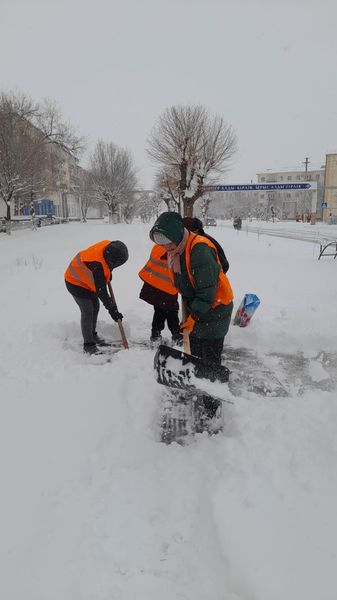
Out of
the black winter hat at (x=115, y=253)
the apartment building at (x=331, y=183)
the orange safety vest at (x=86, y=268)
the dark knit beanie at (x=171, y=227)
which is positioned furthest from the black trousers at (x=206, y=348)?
the apartment building at (x=331, y=183)

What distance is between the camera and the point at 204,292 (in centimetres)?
249

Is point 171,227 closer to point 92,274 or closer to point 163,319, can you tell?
point 92,274

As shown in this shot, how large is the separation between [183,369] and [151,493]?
2.63ft

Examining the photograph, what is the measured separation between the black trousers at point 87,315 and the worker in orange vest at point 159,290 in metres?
0.61

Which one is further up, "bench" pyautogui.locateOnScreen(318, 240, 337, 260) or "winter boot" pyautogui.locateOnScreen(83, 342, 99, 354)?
"bench" pyautogui.locateOnScreen(318, 240, 337, 260)

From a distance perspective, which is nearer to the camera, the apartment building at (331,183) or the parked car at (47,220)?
the parked car at (47,220)

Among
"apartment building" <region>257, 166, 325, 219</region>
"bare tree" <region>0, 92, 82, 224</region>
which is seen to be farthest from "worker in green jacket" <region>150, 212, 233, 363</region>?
"apartment building" <region>257, 166, 325, 219</region>

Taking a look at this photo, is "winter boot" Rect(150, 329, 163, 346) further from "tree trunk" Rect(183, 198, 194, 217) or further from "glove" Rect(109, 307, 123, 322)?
"tree trunk" Rect(183, 198, 194, 217)

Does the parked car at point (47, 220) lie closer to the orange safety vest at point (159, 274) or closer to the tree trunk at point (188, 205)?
the tree trunk at point (188, 205)

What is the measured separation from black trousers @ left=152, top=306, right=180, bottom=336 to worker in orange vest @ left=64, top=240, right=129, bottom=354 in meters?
0.55

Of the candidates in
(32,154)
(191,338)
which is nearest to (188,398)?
(191,338)

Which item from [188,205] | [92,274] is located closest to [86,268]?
[92,274]

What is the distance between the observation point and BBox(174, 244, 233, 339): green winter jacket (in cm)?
245

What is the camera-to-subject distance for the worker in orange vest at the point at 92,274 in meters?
3.77
